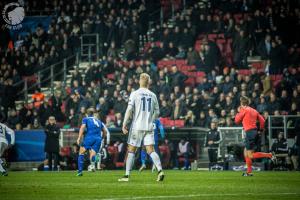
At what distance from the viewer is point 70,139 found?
101 ft

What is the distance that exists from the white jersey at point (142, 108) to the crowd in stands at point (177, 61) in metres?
11.0

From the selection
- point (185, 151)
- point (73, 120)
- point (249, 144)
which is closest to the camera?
point (249, 144)

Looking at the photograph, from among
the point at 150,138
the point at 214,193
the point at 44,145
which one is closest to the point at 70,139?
the point at 44,145

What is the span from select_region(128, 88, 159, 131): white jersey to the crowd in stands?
36.1ft

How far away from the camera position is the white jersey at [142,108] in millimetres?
17594

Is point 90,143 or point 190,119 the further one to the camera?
point 190,119

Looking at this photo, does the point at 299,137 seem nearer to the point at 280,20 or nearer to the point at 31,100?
the point at 280,20

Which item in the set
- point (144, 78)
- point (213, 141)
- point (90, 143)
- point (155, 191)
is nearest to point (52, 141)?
point (90, 143)

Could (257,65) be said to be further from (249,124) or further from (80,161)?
(80,161)

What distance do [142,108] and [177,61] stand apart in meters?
17.1

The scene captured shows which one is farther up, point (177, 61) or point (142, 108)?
point (177, 61)

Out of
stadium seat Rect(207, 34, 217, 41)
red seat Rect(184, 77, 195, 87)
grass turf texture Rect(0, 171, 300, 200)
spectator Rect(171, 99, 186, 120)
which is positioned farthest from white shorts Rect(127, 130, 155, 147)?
stadium seat Rect(207, 34, 217, 41)

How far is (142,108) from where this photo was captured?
57.9 ft

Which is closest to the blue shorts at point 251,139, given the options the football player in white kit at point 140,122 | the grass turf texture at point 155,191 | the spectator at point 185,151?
the grass turf texture at point 155,191
